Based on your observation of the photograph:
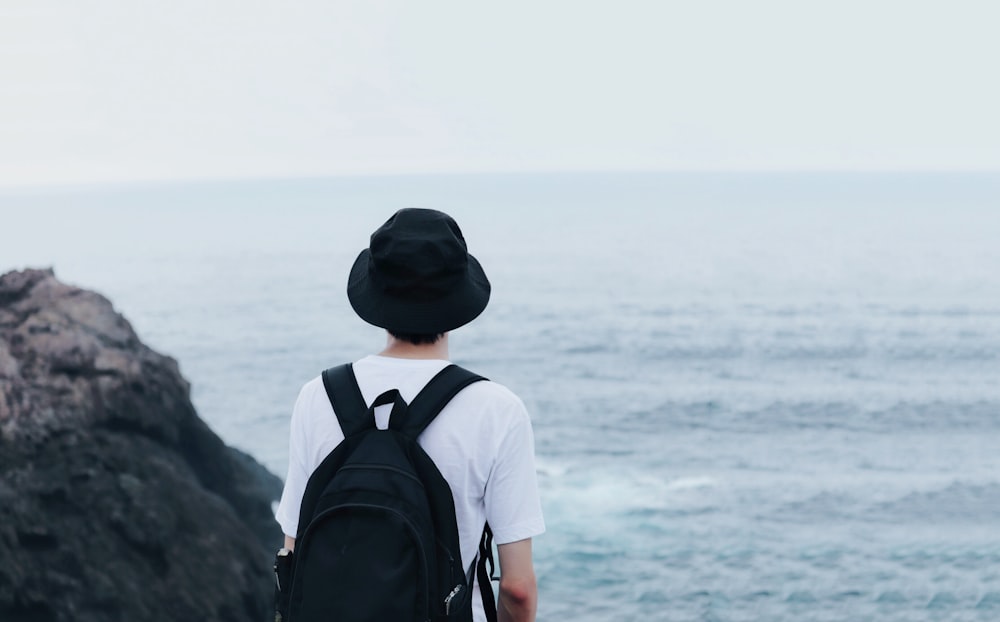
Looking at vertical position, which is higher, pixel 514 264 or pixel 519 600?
pixel 519 600

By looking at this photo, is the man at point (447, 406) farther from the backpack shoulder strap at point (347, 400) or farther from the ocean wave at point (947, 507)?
the ocean wave at point (947, 507)

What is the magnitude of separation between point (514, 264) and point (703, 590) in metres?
79.2

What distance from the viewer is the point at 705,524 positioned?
29.3m

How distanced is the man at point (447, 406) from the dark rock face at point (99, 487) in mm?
8498

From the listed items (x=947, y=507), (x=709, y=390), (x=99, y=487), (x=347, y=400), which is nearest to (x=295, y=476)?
(x=347, y=400)

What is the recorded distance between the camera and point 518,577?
276 cm

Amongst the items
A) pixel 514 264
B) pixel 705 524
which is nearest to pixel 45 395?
pixel 705 524

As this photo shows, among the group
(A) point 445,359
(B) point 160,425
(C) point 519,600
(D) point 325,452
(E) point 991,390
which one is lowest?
(E) point 991,390

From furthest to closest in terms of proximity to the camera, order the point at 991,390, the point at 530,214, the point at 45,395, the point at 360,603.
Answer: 1. the point at 530,214
2. the point at 991,390
3. the point at 45,395
4. the point at 360,603

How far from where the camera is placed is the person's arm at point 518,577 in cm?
276

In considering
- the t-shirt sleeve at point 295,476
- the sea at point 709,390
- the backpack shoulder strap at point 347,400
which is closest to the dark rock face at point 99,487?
the t-shirt sleeve at point 295,476

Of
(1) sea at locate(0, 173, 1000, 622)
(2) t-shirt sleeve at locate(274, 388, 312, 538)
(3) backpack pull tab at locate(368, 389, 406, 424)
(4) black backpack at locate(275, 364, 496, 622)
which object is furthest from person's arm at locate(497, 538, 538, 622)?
(1) sea at locate(0, 173, 1000, 622)

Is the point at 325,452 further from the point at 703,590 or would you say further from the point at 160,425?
the point at 703,590

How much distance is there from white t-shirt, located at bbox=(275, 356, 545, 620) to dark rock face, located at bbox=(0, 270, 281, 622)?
336 inches
